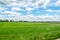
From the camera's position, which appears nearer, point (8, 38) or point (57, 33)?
point (8, 38)

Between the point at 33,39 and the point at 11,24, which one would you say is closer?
the point at 33,39

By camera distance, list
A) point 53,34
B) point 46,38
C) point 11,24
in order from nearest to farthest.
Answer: point 46,38
point 53,34
point 11,24

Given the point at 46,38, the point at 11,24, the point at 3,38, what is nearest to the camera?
the point at 3,38

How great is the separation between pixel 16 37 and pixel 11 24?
4.32 metres

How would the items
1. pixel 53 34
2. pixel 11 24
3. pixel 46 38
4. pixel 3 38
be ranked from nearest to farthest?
pixel 3 38, pixel 46 38, pixel 53 34, pixel 11 24

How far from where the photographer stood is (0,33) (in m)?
11.7

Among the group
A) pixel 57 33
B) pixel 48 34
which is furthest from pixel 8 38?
pixel 57 33

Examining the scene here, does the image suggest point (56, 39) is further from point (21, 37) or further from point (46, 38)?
A: point (21, 37)

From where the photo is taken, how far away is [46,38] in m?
11.3

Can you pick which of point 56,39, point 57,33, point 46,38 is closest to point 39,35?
point 46,38

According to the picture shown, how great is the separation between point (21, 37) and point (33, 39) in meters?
0.68

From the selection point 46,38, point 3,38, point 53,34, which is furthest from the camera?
point 53,34

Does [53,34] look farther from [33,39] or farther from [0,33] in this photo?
[0,33]

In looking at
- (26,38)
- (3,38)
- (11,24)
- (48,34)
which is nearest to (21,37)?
(26,38)
